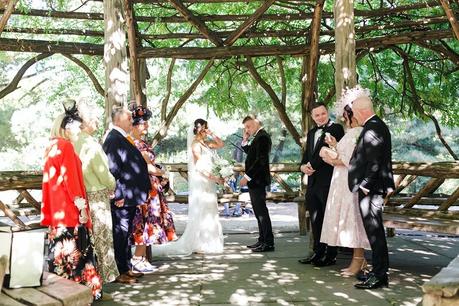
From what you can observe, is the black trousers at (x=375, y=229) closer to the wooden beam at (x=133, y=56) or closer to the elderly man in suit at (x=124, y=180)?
the elderly man in suit at (x=124, y=180)

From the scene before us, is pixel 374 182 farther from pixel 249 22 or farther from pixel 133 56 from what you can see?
pixel 133 56

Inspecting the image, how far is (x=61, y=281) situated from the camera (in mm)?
4105

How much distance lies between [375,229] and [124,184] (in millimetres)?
2511

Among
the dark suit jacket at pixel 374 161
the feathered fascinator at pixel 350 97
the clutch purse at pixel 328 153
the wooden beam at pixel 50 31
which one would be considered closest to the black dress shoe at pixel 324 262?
the clutch purse at pixel 328 153

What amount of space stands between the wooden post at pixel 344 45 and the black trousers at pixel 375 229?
5.18ft

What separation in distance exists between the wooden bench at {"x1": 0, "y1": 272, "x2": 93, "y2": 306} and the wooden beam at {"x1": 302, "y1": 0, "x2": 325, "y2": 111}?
211 inches

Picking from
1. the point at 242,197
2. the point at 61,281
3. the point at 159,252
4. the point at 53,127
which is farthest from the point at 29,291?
the point at 242,197

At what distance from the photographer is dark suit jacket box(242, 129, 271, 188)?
7.45m

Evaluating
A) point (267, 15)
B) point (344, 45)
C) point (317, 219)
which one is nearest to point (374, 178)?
point (317, 219)

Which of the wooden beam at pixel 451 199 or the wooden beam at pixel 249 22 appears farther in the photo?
the wooden beam at pixel 249 22

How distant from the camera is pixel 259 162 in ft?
24.5

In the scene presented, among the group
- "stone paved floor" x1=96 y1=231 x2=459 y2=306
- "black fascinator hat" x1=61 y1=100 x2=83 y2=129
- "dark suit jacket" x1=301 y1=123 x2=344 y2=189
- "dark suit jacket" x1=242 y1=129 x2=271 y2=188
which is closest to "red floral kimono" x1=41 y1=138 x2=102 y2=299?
"black fascinator hat" x1=61 y1=100 x2=83 y2=129

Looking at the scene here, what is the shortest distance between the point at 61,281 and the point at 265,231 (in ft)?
12.8

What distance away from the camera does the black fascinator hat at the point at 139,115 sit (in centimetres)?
655
